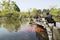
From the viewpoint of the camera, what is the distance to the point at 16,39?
13.4m

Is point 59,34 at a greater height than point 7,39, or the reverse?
point 59,34

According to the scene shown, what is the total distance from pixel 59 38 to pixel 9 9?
160 ft

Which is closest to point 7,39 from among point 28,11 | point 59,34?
point 59,34

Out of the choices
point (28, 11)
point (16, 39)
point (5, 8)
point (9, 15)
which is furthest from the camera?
point (28, 11)

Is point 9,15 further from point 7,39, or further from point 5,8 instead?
point 7,39

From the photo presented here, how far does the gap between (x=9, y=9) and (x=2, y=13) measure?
373 centimetres

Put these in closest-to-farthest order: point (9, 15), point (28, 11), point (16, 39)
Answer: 1. point (16, 39)
2. point (9, 15)
3. point (28, 11)

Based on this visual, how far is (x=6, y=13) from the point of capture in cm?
5391

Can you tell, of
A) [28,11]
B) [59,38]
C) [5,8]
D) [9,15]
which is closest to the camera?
[59,38]

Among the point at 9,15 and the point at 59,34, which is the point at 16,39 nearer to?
the point at 59,34

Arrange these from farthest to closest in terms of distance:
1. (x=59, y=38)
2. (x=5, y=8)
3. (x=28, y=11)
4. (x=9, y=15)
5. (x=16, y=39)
Result: (x=28, y=11)
(x=5, y=8)
(x=9, y=15)
(x=16, y=39)
(x=59, y=38)

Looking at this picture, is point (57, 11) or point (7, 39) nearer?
point (7, 39)

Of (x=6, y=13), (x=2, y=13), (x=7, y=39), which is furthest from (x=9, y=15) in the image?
(x=7, y=39)

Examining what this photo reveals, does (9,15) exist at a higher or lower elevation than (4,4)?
lower
